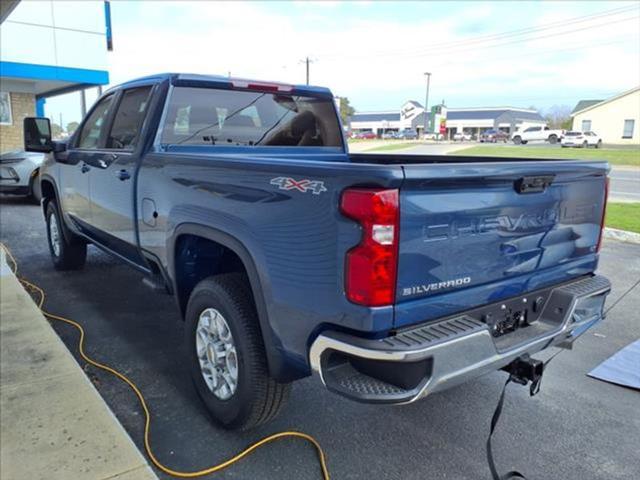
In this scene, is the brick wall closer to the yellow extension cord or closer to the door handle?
the door handle

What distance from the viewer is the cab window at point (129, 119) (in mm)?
4113

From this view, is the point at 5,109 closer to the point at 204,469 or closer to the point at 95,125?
the point at 95,125

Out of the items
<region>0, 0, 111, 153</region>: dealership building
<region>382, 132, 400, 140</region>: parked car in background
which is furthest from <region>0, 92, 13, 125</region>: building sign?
<region>382, 132, 400, 140</region>: parked car in background

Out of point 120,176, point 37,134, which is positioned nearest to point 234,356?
point 120,176

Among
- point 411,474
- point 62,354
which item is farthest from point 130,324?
point 411,474

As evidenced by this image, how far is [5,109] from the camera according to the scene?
17.9m

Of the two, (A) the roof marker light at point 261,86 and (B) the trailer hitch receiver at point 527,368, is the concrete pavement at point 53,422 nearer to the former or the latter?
(B) the trailer hitch receiver at point 527,368

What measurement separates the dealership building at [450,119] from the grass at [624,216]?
69163mm

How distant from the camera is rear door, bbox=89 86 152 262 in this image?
3.98 metres

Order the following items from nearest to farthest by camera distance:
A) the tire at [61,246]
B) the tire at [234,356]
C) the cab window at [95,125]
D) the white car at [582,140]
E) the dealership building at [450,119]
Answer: the tire at [234,356]
the cab window at [95,125]
the tire at [61,246]
the white car at [582,140]
the dealership building at [450,119]

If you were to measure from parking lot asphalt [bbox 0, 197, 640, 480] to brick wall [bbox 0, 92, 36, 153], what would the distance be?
16.2 m

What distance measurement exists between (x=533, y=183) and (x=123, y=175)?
9.52 ft

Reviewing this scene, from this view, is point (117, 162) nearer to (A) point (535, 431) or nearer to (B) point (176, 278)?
(B) point (176, 278)

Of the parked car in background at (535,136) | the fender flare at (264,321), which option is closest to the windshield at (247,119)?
the fender flare at (264,321)
